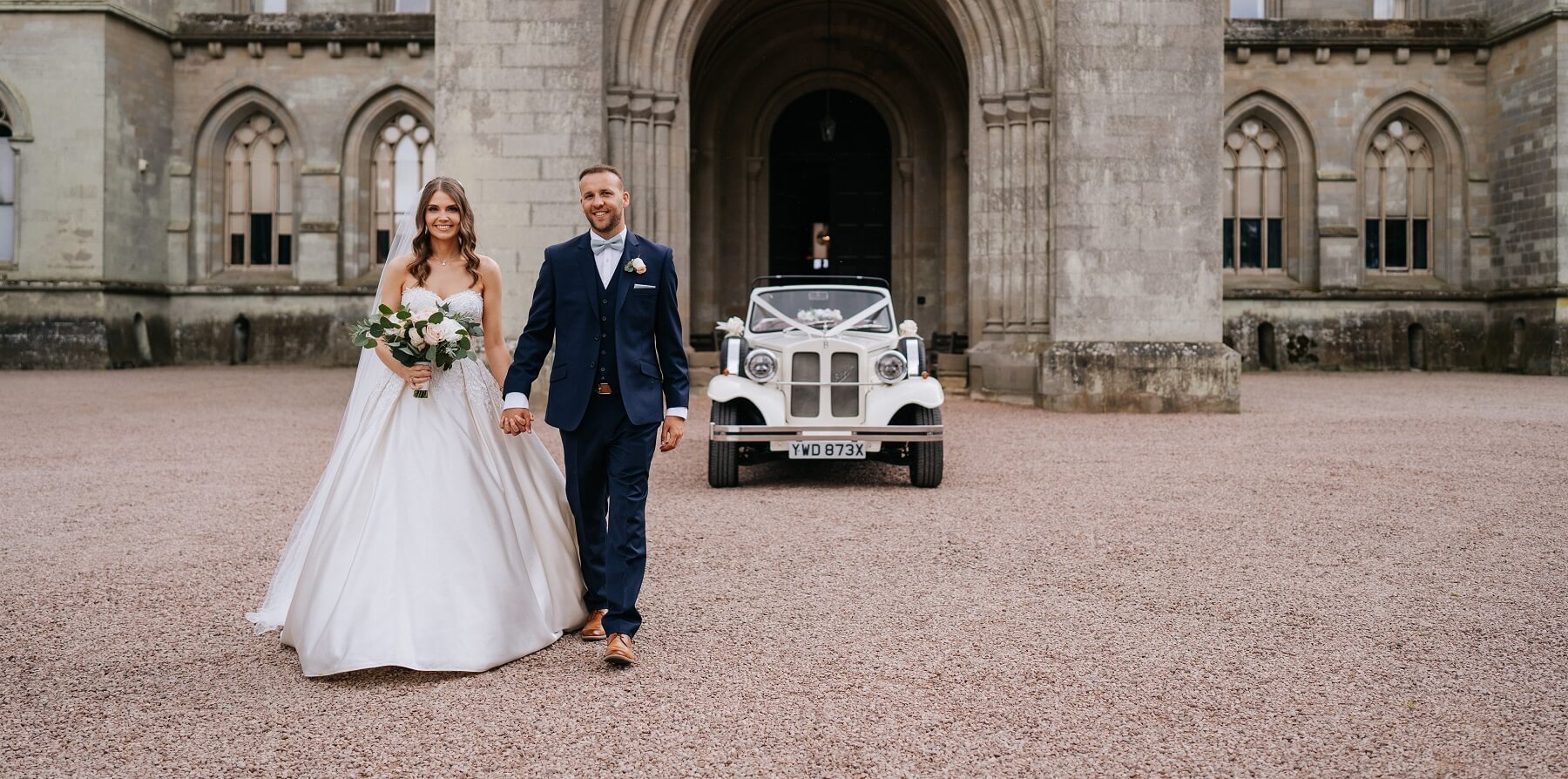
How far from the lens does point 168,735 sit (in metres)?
2.87

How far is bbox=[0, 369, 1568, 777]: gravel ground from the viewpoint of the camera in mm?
2781

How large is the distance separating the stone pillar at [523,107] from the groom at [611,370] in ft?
29.9

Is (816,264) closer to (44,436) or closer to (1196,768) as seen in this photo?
(44,436)

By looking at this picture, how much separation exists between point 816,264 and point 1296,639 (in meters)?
16.1

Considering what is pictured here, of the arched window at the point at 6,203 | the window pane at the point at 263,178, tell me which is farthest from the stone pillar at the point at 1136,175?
the arched window at the point at 6,203

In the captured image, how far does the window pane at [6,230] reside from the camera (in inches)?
809

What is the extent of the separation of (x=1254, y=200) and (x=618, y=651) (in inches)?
870

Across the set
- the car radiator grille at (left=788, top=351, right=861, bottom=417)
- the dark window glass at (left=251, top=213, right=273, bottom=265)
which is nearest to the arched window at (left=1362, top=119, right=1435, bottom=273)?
the car radiator grille at (left=788, top=351, right=861, bottom=417)

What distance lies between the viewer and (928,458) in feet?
23.7

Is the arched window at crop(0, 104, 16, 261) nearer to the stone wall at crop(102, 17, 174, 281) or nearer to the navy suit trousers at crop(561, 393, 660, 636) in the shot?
the stone wall at crop(102, 17, 174, 281)

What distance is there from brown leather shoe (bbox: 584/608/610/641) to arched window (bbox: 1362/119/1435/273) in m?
22.8

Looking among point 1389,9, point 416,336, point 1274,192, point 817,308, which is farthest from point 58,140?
point 1389,9

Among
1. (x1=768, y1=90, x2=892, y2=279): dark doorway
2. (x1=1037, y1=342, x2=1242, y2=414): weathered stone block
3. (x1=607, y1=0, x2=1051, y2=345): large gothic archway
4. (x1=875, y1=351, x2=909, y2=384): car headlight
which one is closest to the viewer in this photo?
(x1=875, y1=351, x2=909, y2=384): car headlight

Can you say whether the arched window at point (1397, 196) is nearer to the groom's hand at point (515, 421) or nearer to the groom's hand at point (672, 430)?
the groom's hand at point (672, 430)
